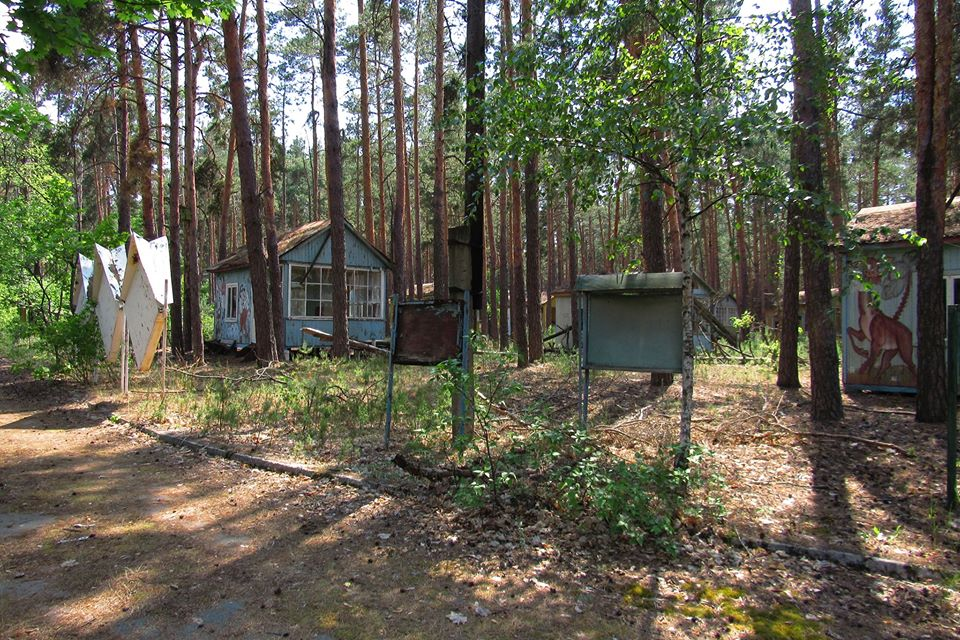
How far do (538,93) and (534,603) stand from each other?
4.11m

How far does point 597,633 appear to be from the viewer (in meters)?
3.14

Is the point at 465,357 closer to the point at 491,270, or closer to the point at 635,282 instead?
the point at 635,282

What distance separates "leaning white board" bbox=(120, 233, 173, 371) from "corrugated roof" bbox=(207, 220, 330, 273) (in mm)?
8003

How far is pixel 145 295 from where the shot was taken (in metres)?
9.52

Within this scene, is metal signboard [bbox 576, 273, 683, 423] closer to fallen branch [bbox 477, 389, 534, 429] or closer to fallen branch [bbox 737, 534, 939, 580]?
fallen branch [bbox 477, 389, 534, 429]

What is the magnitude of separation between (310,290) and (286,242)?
1.74 metres

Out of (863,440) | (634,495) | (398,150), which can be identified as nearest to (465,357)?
(634,495)

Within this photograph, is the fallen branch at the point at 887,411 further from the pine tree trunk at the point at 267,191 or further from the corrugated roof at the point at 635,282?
the pine tree trunk at the point at 267,191

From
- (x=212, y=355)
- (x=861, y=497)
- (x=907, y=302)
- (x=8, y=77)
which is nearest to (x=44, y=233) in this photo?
(x=212, y=355)

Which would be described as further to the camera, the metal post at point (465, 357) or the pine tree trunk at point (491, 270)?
the pine tree trunk at point (491, 270)

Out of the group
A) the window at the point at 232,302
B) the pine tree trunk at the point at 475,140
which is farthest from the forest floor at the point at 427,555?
the window at the point at 232,302

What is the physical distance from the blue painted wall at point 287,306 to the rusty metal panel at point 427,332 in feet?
41.7

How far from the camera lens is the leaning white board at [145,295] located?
30.3 ft

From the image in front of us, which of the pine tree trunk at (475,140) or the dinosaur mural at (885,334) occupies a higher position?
the pine tree trunk at (475,140)
